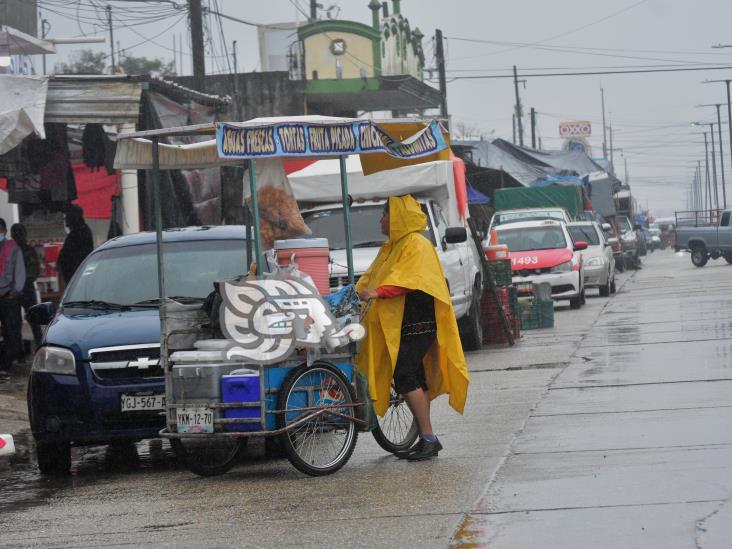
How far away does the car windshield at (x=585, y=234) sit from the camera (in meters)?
30.8

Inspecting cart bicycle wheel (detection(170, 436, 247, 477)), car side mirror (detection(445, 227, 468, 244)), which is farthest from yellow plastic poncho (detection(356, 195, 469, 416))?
car side mirror (detection(445, 227, 468, 244))

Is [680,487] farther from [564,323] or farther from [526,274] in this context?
[526,274]

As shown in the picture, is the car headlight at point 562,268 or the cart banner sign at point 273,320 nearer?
the cart banner sign at point 273,320

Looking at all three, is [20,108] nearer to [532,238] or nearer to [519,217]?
[532,238]

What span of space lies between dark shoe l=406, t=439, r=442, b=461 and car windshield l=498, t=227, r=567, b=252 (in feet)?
59.2

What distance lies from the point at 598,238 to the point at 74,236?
A: 52.4ft

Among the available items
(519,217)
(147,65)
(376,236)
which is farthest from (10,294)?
(147,65)

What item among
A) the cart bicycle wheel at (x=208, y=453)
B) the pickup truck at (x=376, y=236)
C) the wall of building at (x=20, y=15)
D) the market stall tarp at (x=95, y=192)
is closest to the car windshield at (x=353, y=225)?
the pickup truck at (x=376, y=236)

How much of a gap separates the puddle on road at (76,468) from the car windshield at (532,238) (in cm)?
1622

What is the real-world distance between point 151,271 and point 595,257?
20.6 m

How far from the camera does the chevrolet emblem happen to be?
365 inches

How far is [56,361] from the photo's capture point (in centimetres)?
945

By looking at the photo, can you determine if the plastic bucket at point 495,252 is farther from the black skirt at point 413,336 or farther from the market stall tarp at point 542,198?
the market stall tarp at point 542,198

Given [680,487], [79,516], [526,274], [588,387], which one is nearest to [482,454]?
[680,487]
